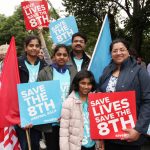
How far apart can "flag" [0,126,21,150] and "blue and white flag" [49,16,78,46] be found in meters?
2.82

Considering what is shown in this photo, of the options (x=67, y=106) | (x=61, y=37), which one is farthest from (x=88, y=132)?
(x=61, y=37)

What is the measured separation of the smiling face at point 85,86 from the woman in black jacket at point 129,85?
0.59 feet

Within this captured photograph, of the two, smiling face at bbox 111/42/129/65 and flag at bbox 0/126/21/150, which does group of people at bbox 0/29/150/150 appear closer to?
smiling face at bbox 111/42/129/65

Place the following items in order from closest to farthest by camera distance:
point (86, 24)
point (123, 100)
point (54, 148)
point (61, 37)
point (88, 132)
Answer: point (123, 100)
point (88, 132)
point (54, 148)
point (61, 37)
point (86, 24)

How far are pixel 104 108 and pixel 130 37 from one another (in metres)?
25.3

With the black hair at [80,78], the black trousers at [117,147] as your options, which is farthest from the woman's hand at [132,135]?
the black hair at [80,78]

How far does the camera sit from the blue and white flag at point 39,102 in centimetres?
500

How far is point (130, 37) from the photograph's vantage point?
29438 mm

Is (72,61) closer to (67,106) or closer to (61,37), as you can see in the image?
(67,106)

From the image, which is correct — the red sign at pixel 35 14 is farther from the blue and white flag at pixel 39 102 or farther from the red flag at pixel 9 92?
the blue and white flag at pixel 39 102

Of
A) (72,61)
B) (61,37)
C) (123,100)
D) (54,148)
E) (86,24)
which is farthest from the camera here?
(86,24)

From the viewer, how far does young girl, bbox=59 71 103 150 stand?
4.75m

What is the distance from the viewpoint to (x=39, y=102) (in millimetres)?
5035

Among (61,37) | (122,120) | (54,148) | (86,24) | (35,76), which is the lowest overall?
(54,148)
